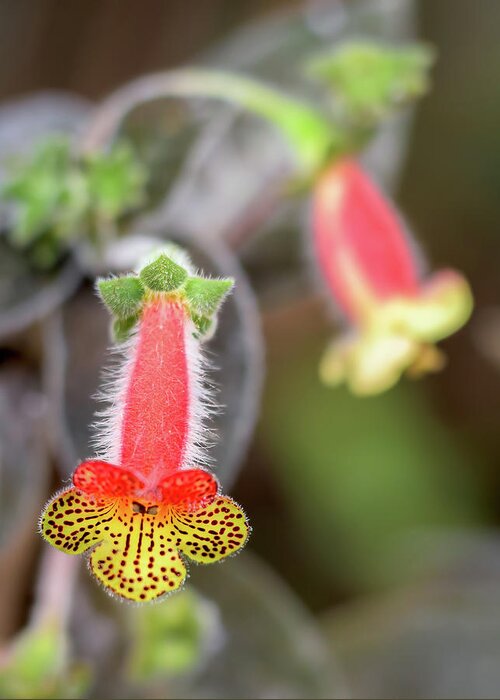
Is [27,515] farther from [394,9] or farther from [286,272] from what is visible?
[394,9]

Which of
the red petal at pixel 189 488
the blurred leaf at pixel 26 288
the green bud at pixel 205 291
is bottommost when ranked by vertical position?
the red petal at pixel 189 488

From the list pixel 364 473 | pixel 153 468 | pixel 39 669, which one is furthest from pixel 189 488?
pixel 364 473

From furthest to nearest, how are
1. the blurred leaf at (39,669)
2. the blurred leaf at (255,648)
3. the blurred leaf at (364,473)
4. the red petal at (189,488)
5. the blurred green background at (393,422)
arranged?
the blurred leaf at (364,473)
the blurred green background at (393,422)
the blurred leaf at (255,648)
the blurred leaf at (39,669)
the red petal at (189,488)

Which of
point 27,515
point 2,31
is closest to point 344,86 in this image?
point 27,515

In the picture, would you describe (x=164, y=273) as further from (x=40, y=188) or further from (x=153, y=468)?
(x=40, y=188)

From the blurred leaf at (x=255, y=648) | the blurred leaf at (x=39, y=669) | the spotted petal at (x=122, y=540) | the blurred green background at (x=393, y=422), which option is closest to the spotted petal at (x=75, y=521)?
the spotted petal at (x=122, y=540)

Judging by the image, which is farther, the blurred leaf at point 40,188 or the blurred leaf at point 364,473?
the blurred leaf at point 364,473

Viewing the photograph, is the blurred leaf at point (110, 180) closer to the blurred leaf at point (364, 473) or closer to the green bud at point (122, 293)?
the green bud at point (122, 293)
